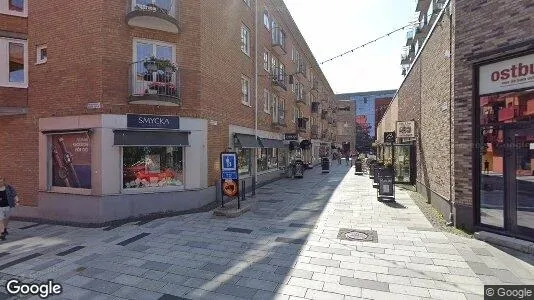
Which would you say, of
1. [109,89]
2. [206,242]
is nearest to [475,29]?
[206,242]

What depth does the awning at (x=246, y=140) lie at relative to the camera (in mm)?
14461

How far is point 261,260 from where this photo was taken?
20.6ft

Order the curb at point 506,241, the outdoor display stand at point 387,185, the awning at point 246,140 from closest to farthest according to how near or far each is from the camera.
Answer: the curb at point 506,241 < the outdoor display stand at point 387,185 < the awning at point 246,140

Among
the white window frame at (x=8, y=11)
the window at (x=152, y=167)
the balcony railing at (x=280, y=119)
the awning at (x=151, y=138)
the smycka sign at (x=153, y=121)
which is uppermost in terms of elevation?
the white window frame at (x=8, y=11)

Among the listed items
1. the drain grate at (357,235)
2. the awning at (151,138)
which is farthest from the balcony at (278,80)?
the drain grate at (357,235)

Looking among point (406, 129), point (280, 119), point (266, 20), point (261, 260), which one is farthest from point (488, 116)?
point (266, 20)

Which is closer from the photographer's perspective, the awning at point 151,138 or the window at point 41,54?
the awning at point 151,138

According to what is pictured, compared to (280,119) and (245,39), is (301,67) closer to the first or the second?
(280,119)

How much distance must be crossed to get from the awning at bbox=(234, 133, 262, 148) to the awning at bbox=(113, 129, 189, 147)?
374 centimetres

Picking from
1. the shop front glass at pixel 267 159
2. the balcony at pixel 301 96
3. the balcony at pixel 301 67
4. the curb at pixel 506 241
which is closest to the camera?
the curb at pixel 506 241

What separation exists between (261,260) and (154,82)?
7.17 metres

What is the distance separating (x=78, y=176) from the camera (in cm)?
1041

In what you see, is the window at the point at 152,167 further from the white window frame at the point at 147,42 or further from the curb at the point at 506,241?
the curb at the point at 506,241

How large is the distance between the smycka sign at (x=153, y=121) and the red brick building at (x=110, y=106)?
0.11ft
